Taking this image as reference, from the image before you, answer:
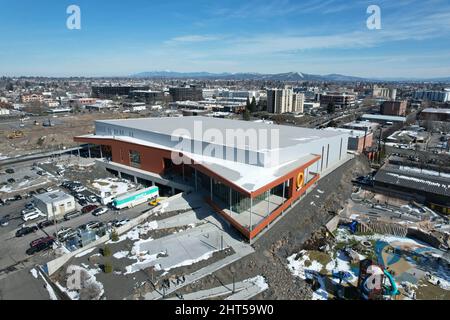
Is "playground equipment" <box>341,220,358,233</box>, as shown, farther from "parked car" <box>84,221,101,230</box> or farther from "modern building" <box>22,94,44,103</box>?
"modern building" <box>22,94,44,103</box>

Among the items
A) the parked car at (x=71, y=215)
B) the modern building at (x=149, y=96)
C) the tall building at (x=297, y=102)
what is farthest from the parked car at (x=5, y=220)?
the modern building at (x=149, y=96)

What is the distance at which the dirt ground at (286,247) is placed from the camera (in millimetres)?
15234

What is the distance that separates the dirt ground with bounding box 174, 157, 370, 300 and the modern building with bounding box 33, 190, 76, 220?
1466cm

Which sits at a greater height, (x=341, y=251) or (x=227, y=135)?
(x=227, y=135)

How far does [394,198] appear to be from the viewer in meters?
29.4

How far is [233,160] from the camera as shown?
83.5 feet

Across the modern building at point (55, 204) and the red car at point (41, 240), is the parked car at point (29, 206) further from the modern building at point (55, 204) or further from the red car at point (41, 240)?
the red car at point (41, 240)

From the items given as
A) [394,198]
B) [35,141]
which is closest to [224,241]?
[394,198]

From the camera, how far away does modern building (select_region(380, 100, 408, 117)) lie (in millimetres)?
81312

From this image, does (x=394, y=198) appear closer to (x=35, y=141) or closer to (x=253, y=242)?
(x=253, y=242)

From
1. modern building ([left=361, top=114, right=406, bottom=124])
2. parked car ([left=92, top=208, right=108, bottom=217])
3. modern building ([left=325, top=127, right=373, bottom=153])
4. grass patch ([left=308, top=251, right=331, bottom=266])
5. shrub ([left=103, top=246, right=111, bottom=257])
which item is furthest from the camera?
modern building ([left=361, top=114, right=406, bottom=124])

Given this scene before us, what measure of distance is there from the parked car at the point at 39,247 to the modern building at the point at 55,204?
4147 millimetres

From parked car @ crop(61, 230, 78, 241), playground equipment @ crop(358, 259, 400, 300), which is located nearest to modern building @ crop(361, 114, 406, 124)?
playground equipment @ crop(358, 259, 400, 300)
